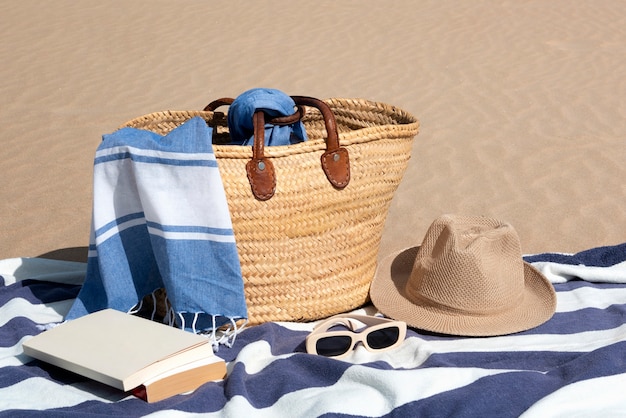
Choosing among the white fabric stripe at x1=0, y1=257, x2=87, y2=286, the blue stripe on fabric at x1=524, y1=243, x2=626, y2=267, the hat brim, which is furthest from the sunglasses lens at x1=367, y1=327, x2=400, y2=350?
the white fabric stripe at x1=0, y1=257, x2=87, y2=286

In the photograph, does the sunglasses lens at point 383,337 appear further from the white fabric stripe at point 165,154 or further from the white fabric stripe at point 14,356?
the white fabric stripe at point 14,356

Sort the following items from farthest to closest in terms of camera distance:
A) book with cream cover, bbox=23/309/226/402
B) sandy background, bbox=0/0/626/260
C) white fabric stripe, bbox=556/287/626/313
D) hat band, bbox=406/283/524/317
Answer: sandy background, bbox=0/0/626/260
white fabric stripe, bbox=556/287/626/313
hat band, bbox=406/283/524/317
book with cream cover, bbox=23/309/226/402

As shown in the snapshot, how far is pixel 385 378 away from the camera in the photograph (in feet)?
7.04

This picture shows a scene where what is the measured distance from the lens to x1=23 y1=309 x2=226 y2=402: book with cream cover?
215 cm

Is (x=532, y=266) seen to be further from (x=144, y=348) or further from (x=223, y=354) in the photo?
(x=144, y=348)

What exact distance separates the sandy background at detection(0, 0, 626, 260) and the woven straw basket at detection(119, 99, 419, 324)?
1.14 m

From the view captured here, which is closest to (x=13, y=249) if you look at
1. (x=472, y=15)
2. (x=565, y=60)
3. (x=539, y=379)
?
(x=539, y=379)

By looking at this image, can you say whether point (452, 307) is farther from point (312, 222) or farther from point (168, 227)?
point (168, 227)

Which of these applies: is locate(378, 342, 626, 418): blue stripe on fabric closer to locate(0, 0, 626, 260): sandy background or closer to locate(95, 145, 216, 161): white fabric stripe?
locate(95, 145, 216, 161): white fabric stripe

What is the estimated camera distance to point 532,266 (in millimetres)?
2943

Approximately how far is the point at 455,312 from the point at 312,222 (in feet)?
1.87

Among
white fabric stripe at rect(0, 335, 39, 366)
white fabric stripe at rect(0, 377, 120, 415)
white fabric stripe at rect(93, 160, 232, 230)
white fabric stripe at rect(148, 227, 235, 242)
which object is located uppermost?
white fabric stripe at rect(93, 160, 232, 230)

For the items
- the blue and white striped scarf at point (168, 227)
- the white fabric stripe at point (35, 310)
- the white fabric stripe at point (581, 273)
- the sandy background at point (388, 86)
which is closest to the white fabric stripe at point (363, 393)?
the blue and white striped scarf at point (168, 227)

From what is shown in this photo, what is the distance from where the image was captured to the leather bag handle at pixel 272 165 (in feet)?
8.27
